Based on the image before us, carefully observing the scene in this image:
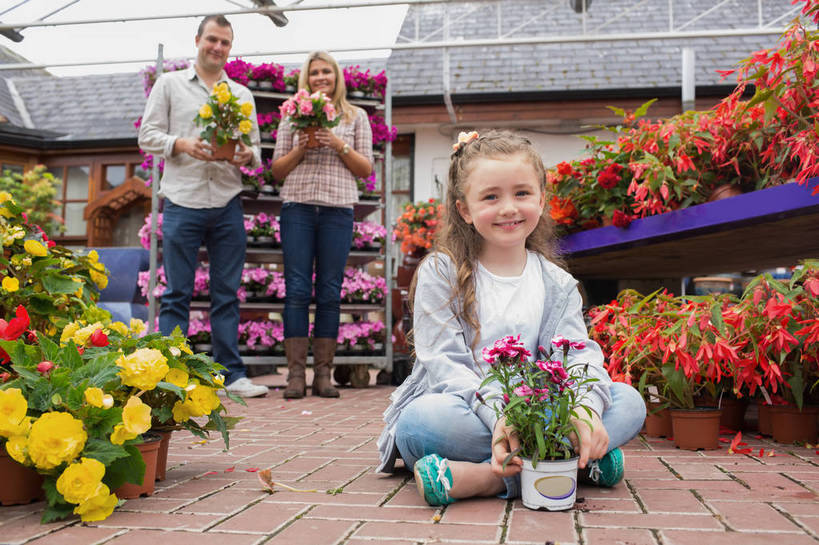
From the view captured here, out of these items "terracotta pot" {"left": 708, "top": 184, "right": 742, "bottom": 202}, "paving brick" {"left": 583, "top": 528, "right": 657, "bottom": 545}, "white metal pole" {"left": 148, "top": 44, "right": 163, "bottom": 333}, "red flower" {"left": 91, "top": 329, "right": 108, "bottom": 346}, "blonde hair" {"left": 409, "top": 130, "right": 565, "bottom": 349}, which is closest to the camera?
"paving brick" {"left": 583, "top": 528, "right": 657, "bottom": 545}

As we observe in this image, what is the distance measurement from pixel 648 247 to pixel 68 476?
308 centimetres

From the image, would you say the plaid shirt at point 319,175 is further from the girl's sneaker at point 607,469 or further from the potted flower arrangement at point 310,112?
the girl's sneaker at point 607,469

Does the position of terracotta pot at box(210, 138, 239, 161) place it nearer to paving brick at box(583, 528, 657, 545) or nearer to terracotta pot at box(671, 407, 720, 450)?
terracotta pot at box(671, 407, 720, 450)

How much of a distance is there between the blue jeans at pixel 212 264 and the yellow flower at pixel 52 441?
269cm

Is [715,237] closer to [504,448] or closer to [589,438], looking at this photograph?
[589,438]

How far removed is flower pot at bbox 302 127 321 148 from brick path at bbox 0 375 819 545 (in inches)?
89.3

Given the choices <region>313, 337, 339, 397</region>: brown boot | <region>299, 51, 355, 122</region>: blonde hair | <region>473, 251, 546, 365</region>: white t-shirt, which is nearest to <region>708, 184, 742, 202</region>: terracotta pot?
<region>473, 251, 546, 365</region>: white t-shirt

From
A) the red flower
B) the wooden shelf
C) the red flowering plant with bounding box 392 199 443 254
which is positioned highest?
the red flowering plant with bounding box 392 199 443 254

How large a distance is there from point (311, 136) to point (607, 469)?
294 cm

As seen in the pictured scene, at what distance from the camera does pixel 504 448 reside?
1.68 m

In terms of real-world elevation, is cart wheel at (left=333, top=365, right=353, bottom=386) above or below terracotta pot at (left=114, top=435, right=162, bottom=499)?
below

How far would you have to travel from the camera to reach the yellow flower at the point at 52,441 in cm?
156

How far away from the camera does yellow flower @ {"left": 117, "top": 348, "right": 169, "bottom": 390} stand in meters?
1.71

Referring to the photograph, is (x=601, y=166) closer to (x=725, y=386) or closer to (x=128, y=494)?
(x=725, y=386)
